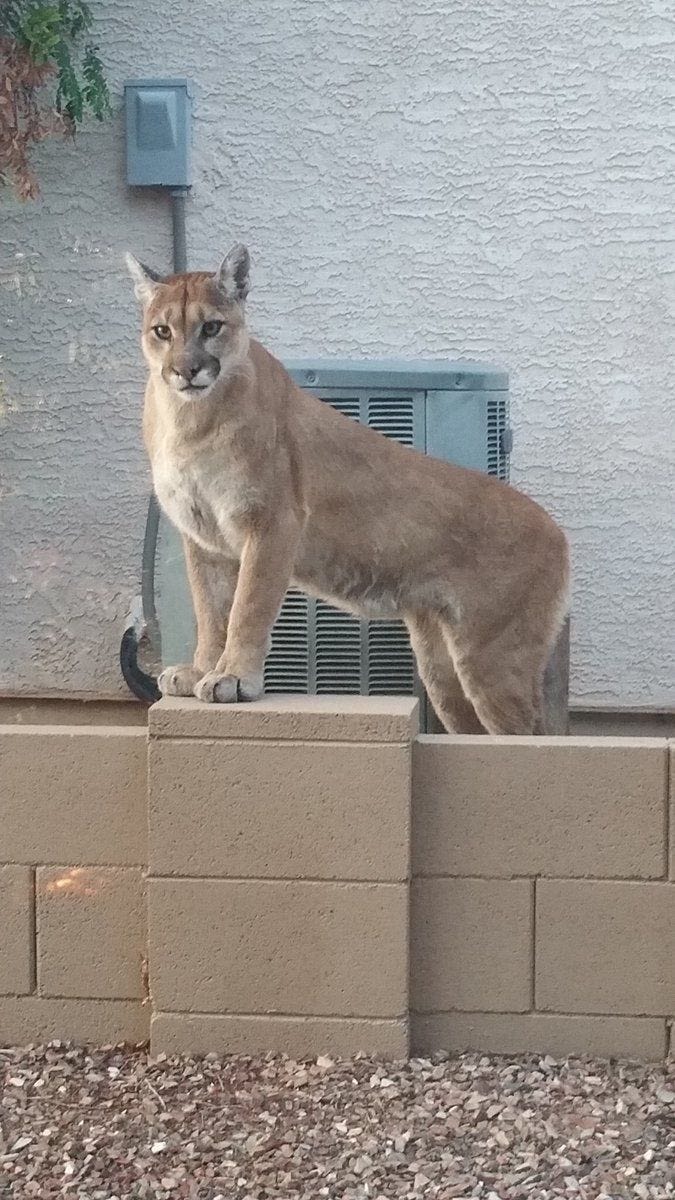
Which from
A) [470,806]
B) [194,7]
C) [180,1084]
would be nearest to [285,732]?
[470,806]

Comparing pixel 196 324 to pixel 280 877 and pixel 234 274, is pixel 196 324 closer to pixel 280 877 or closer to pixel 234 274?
pixel 234 274

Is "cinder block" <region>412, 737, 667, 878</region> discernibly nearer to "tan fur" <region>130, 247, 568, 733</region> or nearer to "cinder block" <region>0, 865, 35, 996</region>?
"tan fur" <region>130, 247, 568, 733</region>

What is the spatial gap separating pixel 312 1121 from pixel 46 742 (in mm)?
1038

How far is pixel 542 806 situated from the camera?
3.40 metres

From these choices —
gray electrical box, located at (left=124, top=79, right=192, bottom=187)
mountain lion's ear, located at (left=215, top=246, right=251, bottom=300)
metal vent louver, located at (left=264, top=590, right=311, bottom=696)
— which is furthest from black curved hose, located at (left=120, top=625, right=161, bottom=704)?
mountain lion's ear, located at (left=215, top=246, right=251, bottom=300)

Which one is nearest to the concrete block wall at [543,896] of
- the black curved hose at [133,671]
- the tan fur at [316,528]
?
the tan fur at [316,528]

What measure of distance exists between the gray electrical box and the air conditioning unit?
1557 mm

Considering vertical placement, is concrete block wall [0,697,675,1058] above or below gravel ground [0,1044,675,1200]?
above

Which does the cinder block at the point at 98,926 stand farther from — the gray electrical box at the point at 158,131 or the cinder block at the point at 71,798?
the gray electrical box at the point at 158,131

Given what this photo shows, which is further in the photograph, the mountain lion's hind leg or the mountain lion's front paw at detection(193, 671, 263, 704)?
the mountain lion's hind leg

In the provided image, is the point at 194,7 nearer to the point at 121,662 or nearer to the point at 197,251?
the point at 197,251

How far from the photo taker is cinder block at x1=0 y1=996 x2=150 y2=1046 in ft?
11.5

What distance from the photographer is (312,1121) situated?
308cm

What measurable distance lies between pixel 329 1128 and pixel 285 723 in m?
0.85
